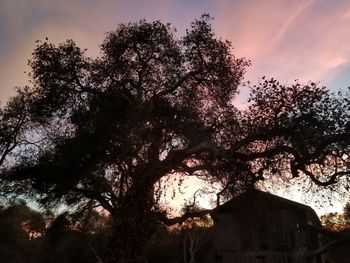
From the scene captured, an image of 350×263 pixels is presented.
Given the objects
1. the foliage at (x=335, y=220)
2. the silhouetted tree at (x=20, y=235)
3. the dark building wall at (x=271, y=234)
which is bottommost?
the dark building wall at (x=271, y=234)

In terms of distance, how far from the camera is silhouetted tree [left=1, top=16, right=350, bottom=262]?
21422mm

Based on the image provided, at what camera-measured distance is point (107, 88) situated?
79.3 feet

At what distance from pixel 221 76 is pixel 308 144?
23.1 feet

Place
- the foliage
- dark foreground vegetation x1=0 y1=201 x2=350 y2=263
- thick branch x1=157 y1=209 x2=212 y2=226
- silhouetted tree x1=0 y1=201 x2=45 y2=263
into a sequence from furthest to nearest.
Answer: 1. the foliage
2. silhouetted tree x1=0 y1=201 x2=45 y2=263
3. dark foreground vegetation x1=0 y1=201 x2=350 y2=263
4. thick branch x1=157 y1=209 x2=212 y2=226

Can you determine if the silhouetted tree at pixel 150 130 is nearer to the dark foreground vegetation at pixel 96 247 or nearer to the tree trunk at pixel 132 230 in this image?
the tree trunk at pixel 132 230

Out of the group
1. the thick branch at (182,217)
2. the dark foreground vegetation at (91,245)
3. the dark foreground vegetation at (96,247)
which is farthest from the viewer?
the dark foreground vegetation at (91,245)

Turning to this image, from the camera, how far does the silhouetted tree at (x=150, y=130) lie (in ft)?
70.3

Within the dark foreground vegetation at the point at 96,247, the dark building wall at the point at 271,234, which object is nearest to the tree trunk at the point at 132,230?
the dark building wall at the point at 271,234

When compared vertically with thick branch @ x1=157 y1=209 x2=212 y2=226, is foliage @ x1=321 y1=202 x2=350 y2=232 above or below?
above

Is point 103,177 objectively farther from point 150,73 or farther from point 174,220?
point 150,73

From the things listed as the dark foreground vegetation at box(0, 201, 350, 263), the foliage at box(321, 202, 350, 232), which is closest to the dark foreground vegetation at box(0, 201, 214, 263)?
the dark foreground vegetation at box(0, 201, 350, 263)

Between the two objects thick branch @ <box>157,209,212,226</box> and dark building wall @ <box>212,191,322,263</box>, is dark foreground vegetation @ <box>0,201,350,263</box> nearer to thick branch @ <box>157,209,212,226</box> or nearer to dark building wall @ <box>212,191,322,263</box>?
dark building wall @ <box>212,191,322,263</box>

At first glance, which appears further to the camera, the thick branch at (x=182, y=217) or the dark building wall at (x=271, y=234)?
the dark building wall at (x=271, y=234)

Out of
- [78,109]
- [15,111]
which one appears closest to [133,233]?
[78,109]
